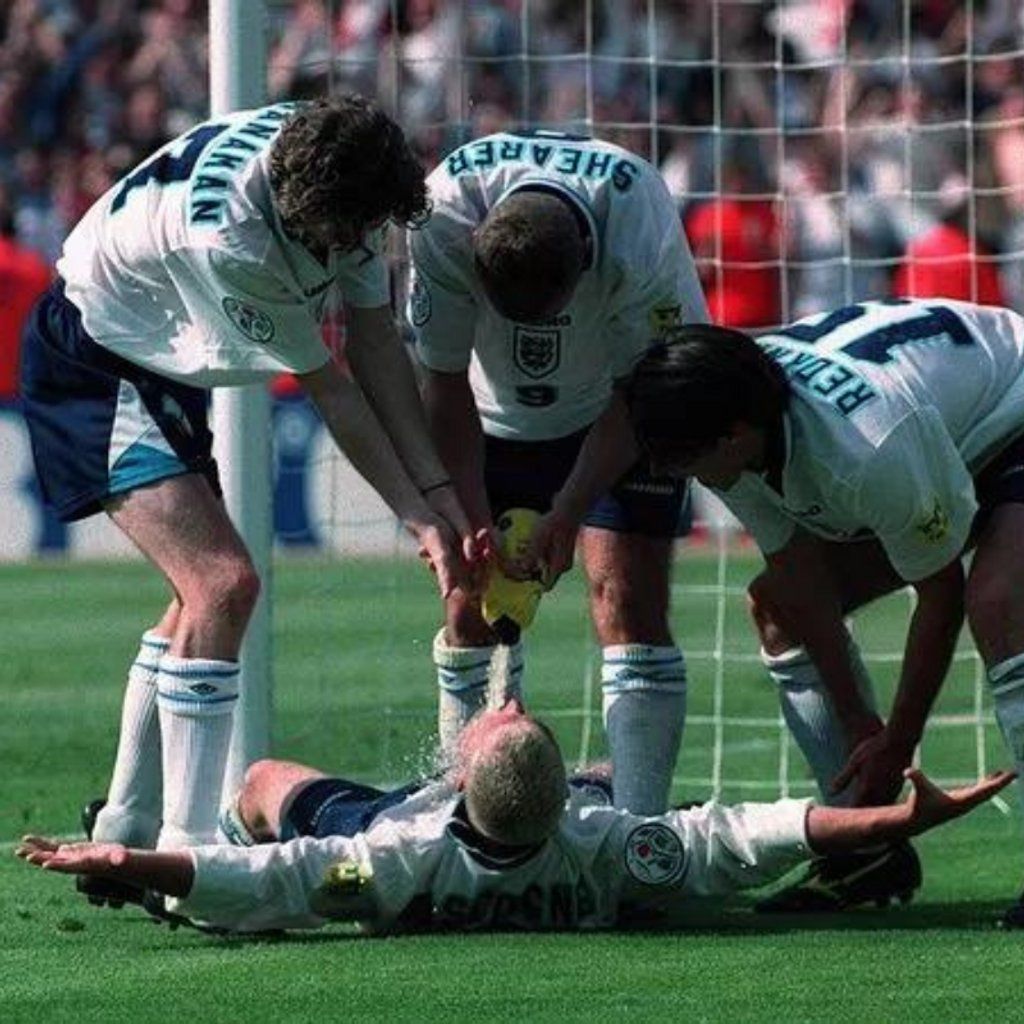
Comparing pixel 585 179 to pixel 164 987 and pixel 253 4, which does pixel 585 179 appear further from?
pixel 164 987

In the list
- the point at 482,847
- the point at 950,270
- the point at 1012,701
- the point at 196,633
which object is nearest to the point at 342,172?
the point at 196,633

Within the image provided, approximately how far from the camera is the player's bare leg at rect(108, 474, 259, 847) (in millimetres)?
7078

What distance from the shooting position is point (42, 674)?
13.1 meters

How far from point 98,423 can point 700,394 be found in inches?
61.7

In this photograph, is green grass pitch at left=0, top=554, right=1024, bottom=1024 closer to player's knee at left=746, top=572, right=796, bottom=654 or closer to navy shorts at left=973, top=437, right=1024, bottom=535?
player's knee at left=746, top=572, right=796, bottom=654

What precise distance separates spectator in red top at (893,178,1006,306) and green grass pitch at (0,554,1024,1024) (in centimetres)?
174

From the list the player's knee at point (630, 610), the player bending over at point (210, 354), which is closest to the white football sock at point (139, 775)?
the player bending over at point (210, 354)

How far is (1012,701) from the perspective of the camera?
6789 millimetres

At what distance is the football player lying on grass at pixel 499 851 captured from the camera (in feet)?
20.9

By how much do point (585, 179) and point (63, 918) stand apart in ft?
6.82

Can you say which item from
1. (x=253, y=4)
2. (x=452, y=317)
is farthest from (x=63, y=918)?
(x=253, y=4)

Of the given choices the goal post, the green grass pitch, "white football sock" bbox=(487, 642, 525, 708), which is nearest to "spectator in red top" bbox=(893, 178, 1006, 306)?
the green grass pitch

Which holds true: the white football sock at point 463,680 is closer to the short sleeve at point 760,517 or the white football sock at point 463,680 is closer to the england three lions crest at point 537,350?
the england three lions crest at point 537,350

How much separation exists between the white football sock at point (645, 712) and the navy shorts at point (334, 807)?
102 centimetres
